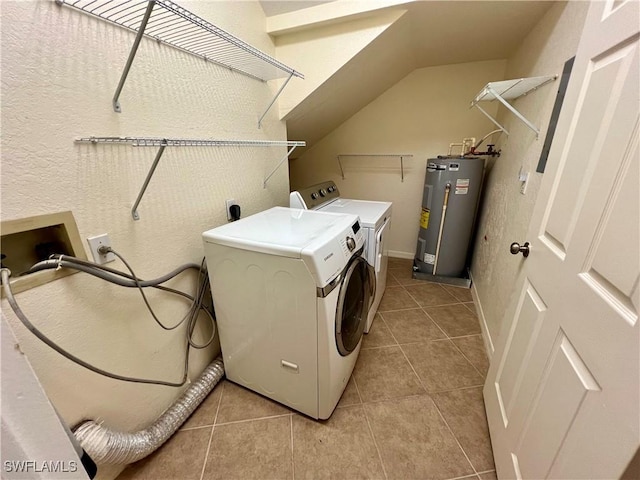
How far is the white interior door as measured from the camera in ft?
1.79

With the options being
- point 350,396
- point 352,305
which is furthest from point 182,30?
point 350,396

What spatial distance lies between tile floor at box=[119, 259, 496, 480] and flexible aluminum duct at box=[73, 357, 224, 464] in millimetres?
83

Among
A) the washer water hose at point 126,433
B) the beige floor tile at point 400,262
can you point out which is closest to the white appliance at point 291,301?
the washer water hose at point 126,433

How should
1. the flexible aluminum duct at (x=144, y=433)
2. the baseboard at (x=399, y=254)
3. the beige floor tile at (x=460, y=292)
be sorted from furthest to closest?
the baseboard at (x=399, y=254)
the beige floor tile at (x=460, y=292)
the flexible aluminum duct at (x=144, y=433)

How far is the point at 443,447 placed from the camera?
Answer: 1.23 m

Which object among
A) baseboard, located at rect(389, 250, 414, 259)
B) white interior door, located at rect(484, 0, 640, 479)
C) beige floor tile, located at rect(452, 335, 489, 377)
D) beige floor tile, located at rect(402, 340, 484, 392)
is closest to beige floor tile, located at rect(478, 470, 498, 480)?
white interior door, located at rect(484, 0, 640, 479)

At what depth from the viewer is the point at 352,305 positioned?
56.3 inches

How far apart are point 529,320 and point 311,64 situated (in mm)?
2015

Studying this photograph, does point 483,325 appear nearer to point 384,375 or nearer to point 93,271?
point 384,375

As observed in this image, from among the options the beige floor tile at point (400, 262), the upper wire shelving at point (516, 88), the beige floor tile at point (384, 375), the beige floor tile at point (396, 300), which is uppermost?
the upper wire shelving at point (516, 88)

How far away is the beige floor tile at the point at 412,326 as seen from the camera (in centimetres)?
198

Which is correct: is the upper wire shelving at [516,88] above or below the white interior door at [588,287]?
above

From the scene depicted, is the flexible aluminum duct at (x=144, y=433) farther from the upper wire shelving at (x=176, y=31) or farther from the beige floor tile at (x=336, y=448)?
the upper wire shelving at (x=176, y=31)

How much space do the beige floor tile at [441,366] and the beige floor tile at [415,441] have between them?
Result: 0.16 metres
